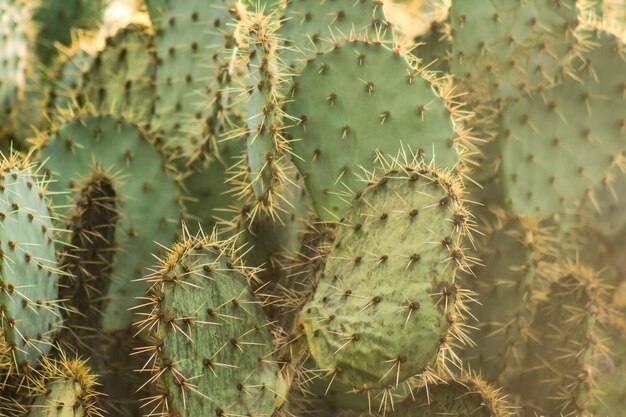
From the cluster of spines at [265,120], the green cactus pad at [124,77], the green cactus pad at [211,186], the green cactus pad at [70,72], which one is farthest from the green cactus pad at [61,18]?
the cluster of spines at [265,120]

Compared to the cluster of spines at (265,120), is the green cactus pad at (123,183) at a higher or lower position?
lower

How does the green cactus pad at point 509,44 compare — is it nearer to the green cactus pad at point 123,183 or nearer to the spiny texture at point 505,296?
the spiny texture at point 505,296

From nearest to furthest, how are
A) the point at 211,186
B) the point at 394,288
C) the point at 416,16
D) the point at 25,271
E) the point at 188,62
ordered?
the point at 394,288
the point at 25,271
the point at 211,186
the point at 188,62
the point at 416,16

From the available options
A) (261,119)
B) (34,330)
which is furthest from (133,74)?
(34,330)

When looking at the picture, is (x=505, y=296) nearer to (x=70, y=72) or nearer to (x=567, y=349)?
(x=567, y=349)

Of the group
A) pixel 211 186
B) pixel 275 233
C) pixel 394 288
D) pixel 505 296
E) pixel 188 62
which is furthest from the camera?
pixel 188 62

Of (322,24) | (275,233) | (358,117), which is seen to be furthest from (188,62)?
(358,117)
